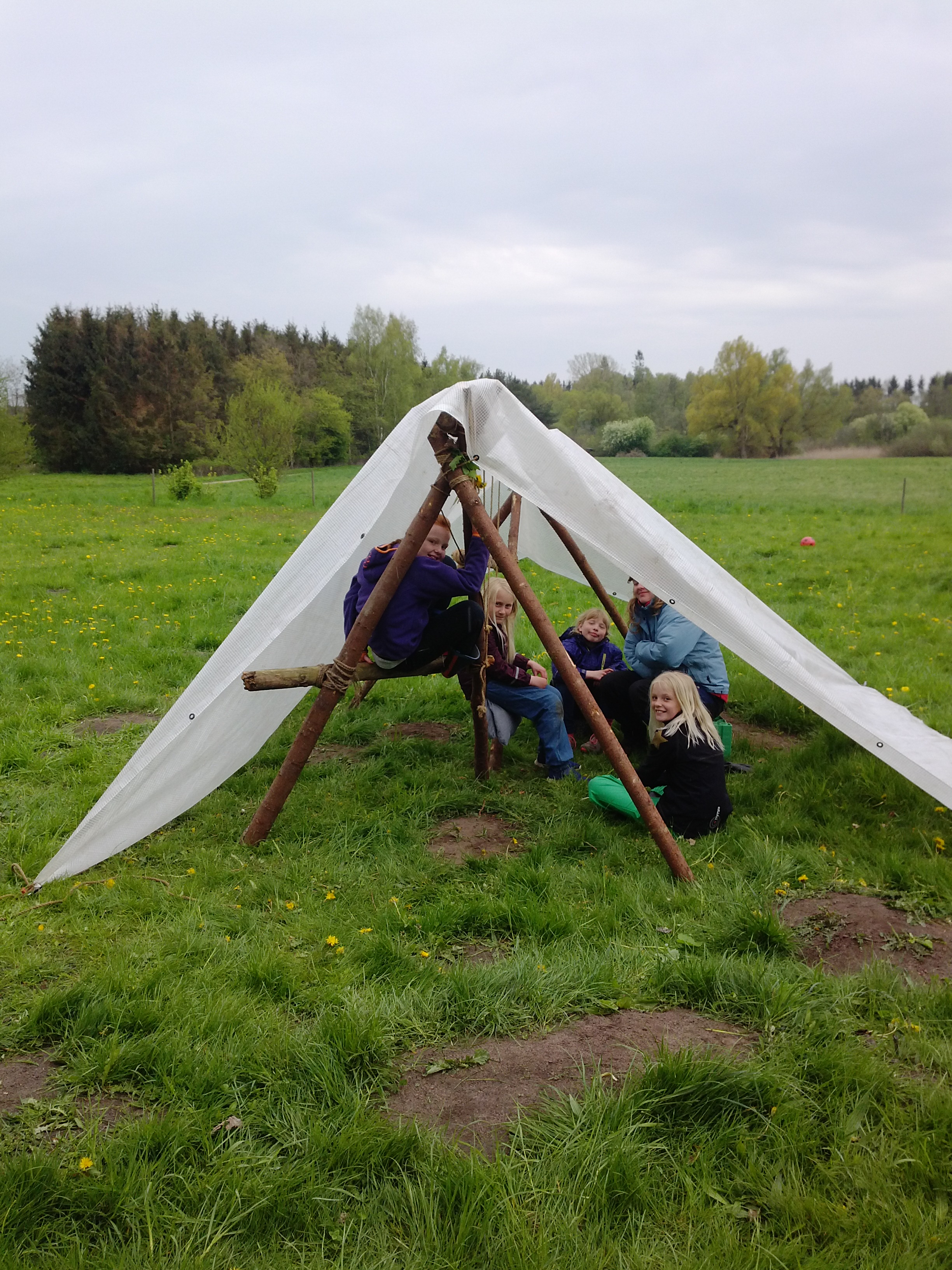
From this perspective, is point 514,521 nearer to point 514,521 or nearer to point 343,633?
point 514,521

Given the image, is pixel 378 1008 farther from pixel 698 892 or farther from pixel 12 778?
pixel 12 778

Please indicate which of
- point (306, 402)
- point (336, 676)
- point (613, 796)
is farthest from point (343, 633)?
point (306, 402)

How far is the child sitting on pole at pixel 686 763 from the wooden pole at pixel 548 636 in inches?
13.9

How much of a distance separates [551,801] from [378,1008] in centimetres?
217

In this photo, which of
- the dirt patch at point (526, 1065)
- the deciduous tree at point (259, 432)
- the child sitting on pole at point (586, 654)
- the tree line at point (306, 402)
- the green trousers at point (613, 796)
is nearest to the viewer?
the dirt patch at point (526, 1065)

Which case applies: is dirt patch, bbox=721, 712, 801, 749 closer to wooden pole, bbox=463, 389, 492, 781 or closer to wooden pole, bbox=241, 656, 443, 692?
wooden pole, bbox=463, 389, 492, 781

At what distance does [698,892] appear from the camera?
155 inches

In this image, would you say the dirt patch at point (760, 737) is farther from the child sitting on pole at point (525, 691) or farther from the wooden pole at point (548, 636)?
the wooden pole at point (548, 636)

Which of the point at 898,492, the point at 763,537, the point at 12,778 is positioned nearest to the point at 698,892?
the point at 12,778

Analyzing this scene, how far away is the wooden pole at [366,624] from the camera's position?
169 inches

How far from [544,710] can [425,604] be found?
4.12 ft

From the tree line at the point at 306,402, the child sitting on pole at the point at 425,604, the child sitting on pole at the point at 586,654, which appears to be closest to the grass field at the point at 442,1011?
the child sitting on pole at the point at 586,654

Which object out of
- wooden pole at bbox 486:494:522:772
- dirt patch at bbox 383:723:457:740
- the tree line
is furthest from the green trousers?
the tree line

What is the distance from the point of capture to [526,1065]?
2895 mm
